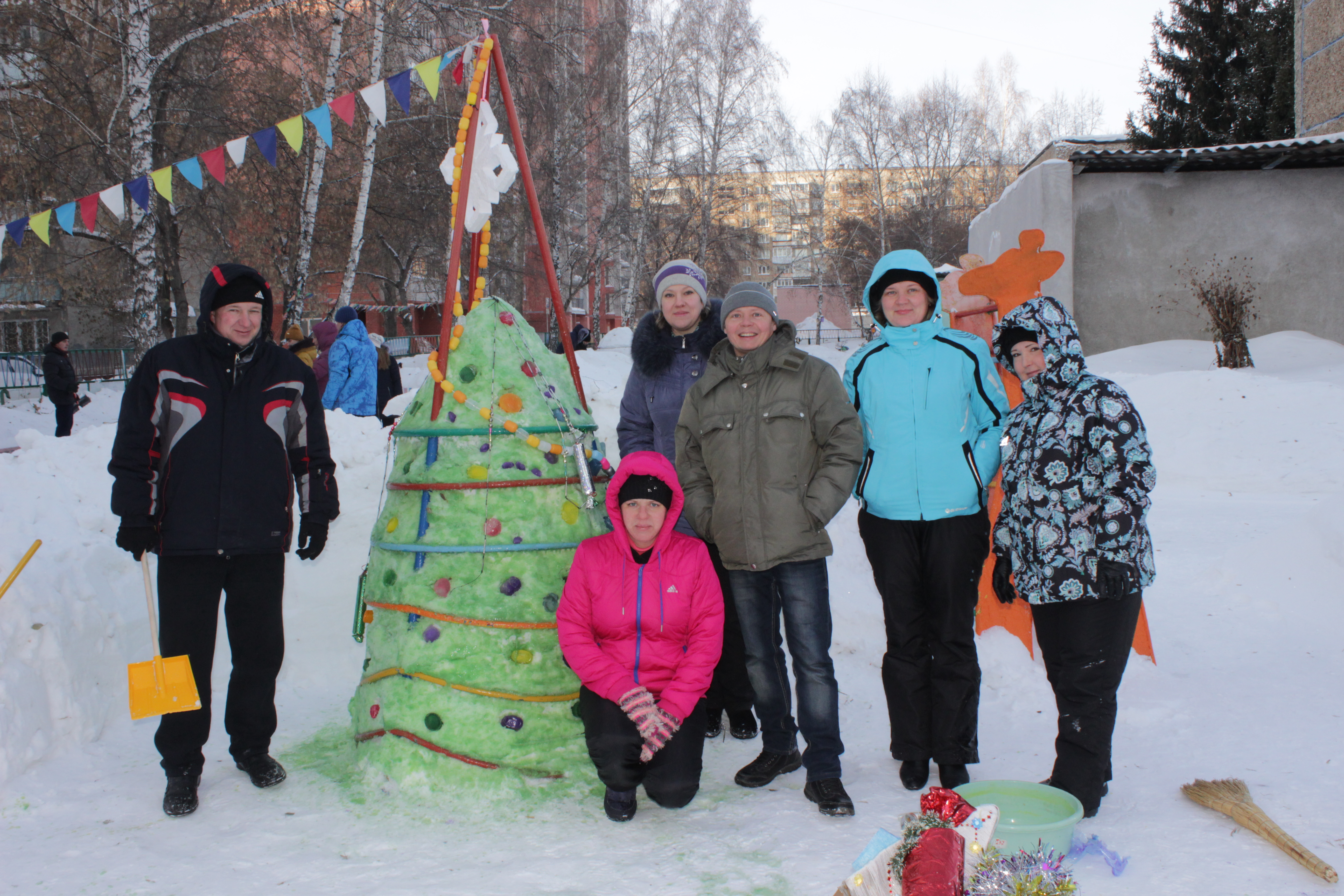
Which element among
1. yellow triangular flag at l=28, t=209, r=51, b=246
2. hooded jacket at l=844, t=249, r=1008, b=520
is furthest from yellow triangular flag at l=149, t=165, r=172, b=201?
hooded jacket at l=844, t=249, r=1008, b=520

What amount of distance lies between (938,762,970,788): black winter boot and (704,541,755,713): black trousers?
734mm

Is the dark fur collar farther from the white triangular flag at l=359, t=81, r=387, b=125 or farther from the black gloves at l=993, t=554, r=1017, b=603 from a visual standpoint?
the white triangular flag at l=359, t=81, r=387, b=125

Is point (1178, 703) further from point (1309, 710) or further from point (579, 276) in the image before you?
point (579, 276)

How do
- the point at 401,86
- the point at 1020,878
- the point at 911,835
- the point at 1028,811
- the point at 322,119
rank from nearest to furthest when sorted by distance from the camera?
the point at 1020,878
the point at 911,835
the point at 1028,811
the point at 401,86
the point at 322,119

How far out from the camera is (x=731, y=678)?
139 inches

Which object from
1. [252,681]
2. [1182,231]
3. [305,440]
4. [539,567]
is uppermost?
[1182,231]

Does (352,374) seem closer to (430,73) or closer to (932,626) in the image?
(430,73)

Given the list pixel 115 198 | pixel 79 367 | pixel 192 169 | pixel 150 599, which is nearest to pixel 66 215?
pixel 115 198

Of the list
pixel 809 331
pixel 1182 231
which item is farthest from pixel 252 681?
pixel 809 331

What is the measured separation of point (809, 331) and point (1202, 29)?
24.0 metres

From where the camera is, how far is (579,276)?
2395 cm

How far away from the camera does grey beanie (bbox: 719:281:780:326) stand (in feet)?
9.93

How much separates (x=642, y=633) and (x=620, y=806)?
0.53 metres

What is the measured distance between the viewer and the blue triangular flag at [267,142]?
5379 millimetres
